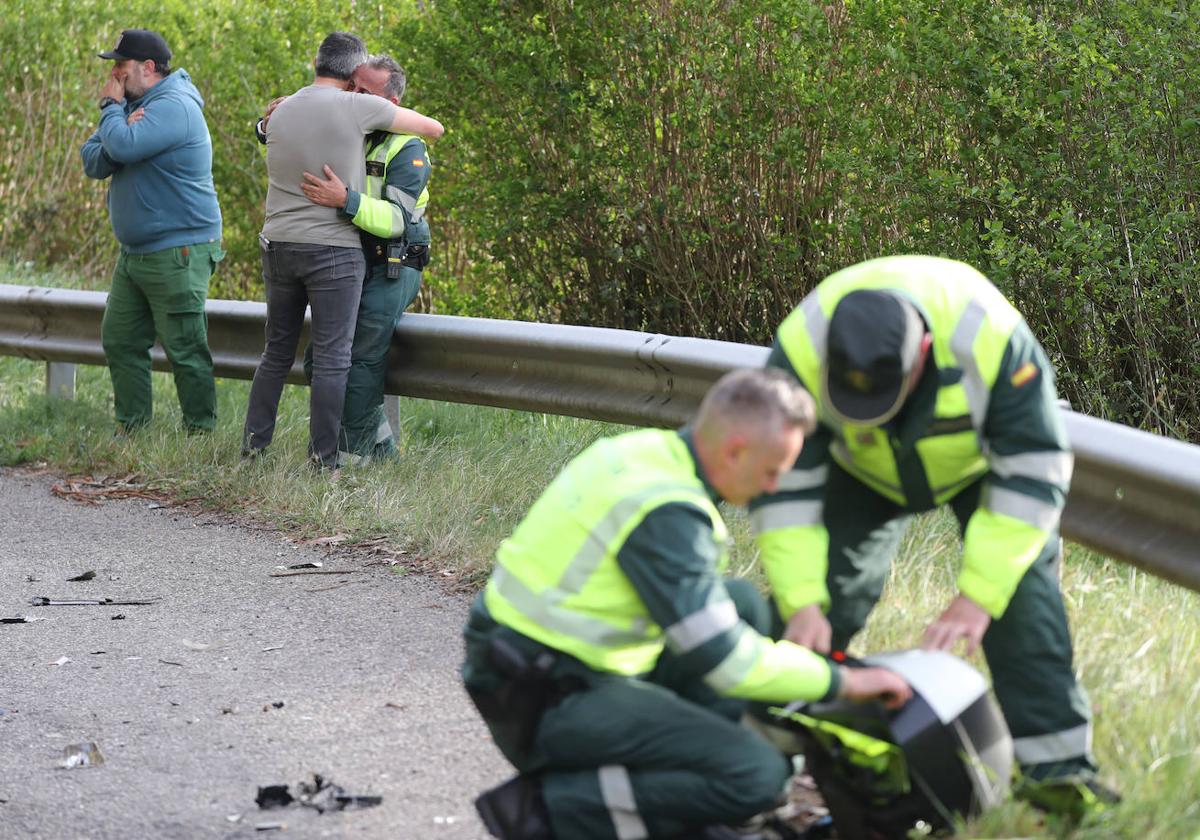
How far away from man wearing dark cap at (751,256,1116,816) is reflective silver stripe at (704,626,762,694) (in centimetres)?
30

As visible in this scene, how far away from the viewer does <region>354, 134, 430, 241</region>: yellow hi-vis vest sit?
22.8 ft

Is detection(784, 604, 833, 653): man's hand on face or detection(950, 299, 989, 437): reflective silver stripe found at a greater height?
detection(950, 299, 989, 437): reflective silver stripe

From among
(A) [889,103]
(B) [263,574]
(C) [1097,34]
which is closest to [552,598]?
(B) [263,574]

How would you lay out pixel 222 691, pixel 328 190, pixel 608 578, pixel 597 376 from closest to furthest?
pixel 608 578 → pixel 222 691 → pixel 597 376 → pixel 328 190

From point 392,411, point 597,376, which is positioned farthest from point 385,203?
point 597,376

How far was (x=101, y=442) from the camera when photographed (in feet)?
25.3

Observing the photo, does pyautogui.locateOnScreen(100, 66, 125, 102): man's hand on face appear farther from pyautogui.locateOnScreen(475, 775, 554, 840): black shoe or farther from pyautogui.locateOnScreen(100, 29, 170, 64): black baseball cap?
pyautogui.locateOnScreen(475, 775, 554, 840): black shoe

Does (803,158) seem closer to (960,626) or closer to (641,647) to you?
(960,626)

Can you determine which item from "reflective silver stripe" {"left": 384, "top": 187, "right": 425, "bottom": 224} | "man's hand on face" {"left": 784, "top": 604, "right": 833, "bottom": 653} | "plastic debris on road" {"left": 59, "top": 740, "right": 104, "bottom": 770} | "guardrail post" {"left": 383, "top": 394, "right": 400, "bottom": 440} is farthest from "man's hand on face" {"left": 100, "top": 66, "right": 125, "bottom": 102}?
"man's hand on face" {"left": 784, "top": 604, "right": 833, "bottom": 653}

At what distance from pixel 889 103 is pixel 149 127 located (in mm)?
3717

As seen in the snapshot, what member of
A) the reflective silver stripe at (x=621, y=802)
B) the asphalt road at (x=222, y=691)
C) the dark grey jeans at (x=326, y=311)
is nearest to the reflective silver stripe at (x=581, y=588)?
the reflective silver stripe at (x=621, y=802)

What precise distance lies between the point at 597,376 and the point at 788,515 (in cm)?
292

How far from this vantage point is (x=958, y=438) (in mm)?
3463

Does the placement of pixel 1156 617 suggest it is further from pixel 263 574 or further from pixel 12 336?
pixel 12 336
